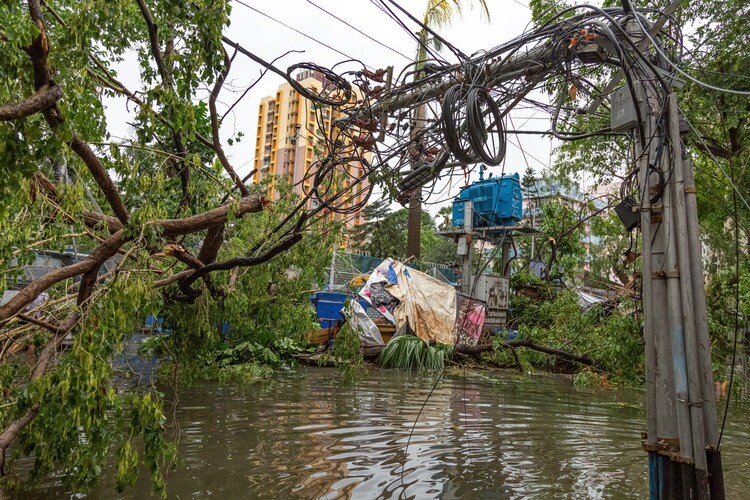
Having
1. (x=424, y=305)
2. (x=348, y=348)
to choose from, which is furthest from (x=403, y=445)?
(x=424, y=305)

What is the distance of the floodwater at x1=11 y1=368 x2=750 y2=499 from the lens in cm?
474

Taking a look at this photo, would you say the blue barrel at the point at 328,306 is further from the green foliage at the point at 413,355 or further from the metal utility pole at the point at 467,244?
the metal utility pole at the point at 467,244

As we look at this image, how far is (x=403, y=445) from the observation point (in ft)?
20.1

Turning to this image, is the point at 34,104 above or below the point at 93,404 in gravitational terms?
above

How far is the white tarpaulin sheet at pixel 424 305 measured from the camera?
14078 mm

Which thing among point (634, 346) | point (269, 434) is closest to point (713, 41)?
point (634, 346)

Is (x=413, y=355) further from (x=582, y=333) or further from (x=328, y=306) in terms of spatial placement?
(x=582, y=333)

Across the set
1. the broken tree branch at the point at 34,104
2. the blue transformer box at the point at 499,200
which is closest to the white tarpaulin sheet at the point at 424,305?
the blue transformer box at the point at 499,200

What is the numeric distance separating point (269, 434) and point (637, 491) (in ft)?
13.2

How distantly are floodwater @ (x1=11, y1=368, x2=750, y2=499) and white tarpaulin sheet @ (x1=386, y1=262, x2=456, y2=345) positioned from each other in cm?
396

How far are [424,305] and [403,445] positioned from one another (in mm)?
8345

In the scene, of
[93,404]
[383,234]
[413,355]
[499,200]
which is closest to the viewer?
[93,404]

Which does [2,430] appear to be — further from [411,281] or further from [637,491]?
[411,281]

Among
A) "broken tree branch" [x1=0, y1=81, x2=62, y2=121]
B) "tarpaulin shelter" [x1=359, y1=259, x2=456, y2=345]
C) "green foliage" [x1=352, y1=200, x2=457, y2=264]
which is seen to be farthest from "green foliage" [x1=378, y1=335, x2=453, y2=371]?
"green foliage" [x1=352, y1=200, x2=457, y2=264]
